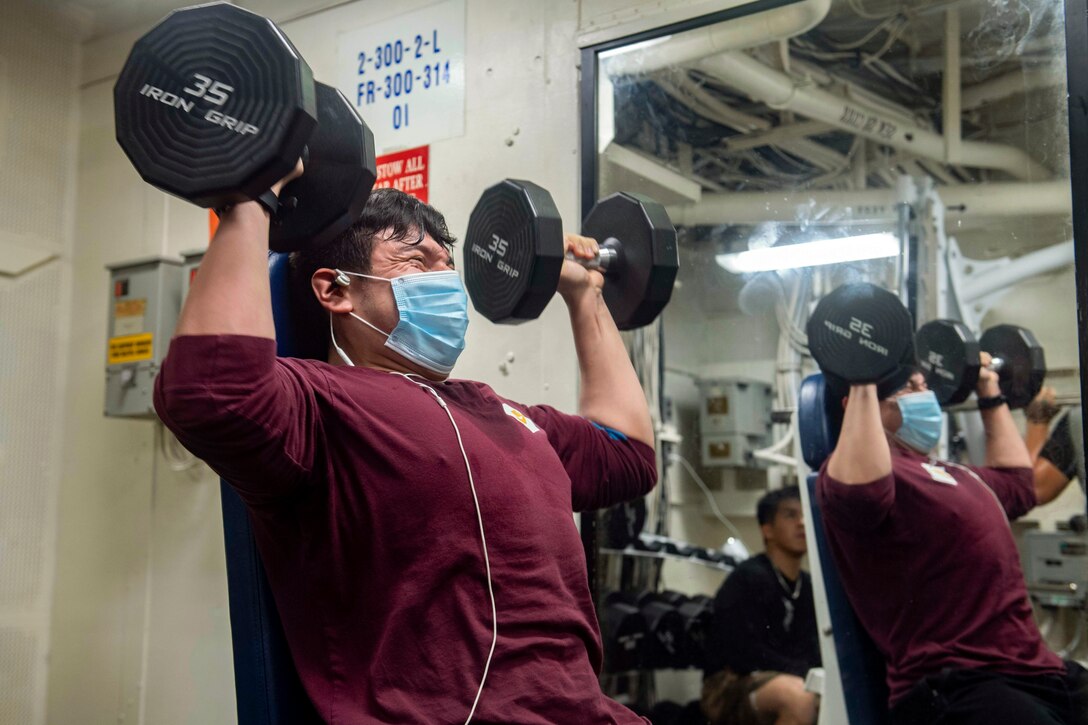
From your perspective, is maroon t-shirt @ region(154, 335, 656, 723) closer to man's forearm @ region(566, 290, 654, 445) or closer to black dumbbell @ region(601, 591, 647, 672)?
man's forearm @ region(566, 290, 654, 445)

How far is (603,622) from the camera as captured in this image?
2617mm

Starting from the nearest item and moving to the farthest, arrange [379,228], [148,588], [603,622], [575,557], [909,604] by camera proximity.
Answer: [575,557]
[379,228]
[909,604]
[603,622]
[148,588]

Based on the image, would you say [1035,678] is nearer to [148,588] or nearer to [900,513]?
[900,513]

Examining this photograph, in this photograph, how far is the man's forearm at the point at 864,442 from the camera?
2.30m

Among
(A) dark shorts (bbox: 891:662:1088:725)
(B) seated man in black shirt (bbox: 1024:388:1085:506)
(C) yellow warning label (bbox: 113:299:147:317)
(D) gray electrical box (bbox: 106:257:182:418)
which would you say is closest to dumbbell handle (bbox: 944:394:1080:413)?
(B) seated man in black shirt (bbox: 1024:388:1085:506)

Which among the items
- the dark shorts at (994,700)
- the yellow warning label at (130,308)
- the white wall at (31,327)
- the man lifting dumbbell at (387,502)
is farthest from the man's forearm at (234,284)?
the white wall at (31,327)

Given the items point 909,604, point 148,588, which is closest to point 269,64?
point 909,604

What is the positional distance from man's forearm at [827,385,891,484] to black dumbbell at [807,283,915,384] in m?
0.04

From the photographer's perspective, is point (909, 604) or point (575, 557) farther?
point (909, 604)

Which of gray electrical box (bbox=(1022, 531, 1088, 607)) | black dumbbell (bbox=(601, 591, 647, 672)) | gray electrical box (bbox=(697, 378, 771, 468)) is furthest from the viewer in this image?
black dumbbell (bbox=(601, 591, 647, 672))

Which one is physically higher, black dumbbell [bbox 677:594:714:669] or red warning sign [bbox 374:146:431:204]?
red warning sign [bbox 374:146:431:204]

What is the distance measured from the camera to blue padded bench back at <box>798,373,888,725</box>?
227 centimetres

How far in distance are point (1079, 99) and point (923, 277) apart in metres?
0.46

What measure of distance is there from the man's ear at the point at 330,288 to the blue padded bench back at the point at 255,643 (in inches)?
12.9
